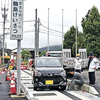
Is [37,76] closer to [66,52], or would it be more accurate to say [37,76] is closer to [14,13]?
[14,13]

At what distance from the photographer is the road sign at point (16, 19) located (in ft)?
27.2

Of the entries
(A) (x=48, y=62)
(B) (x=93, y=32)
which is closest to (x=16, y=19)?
(A) (x=48, y=62)

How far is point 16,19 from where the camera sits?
27.3ft

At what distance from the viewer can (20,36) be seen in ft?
27.6

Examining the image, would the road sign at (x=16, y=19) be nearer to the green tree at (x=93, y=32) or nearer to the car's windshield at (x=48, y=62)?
the car's windshield at (x=48, y=62)

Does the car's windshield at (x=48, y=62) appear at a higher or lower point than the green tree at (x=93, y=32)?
lower

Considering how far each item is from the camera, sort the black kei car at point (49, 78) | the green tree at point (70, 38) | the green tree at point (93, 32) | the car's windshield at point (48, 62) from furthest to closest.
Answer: the green tree at point (70, 38) < the green tree at point (93, 32) < the car's windshield at point (48, 62) < the black kei car at point (49, 78)

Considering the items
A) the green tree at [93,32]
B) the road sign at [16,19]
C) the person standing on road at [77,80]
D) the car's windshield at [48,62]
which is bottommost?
the person standing on road at [77,80]

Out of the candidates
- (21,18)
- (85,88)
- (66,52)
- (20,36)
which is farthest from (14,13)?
(66,52)

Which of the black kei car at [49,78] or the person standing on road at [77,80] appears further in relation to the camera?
the person standing on road at [77,80]

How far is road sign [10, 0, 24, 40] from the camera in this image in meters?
8.28

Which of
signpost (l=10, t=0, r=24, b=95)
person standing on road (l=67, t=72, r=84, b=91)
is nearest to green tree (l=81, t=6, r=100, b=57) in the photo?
person standing on road (l=67, t=72, r=84, b=91)

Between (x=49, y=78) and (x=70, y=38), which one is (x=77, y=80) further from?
(x=70, y=38)

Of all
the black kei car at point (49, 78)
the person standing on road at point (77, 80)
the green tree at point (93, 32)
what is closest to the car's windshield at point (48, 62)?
the black kei car at point (49, 78)
